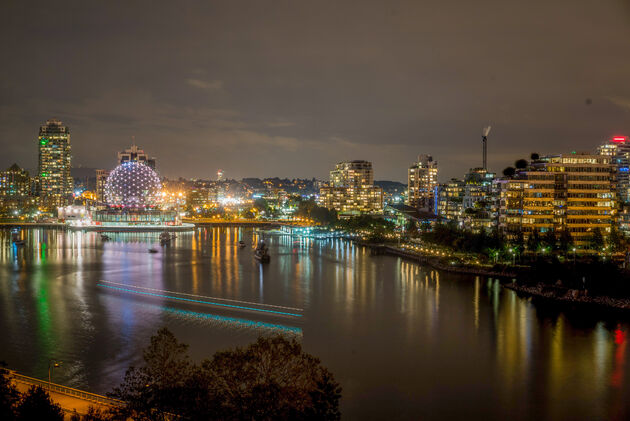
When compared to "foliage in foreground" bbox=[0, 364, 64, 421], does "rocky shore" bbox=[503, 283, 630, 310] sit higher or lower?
lower

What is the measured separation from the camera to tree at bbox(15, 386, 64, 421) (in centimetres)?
545

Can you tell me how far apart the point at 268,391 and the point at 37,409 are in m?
2.38

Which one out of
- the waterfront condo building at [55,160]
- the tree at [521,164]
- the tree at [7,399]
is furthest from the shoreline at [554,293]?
the waterfront condo building at [55,160]

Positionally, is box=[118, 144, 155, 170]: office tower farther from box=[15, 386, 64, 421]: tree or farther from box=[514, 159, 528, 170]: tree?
box=[15, 386, 64, 421]: tree

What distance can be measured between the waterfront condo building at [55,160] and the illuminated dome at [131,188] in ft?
81.7

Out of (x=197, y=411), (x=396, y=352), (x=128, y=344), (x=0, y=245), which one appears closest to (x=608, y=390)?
(x=396, y=352)

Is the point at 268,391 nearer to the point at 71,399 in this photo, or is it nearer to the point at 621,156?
the point at 71,399

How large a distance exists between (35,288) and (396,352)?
10792mm

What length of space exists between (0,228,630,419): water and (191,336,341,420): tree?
2204 mm

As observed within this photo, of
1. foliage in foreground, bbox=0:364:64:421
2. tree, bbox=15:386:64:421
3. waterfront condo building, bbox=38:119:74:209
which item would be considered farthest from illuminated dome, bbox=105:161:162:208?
tree, bbox=15:386:64:421

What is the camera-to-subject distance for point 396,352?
33.2 feet

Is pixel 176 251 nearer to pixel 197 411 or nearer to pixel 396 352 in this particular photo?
pixel 396 352

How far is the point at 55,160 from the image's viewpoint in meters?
64.1

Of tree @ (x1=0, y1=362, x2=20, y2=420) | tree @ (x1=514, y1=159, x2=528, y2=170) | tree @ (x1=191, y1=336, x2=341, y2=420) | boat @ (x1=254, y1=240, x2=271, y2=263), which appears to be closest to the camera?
tree @ (x1=191, y1=336, x2=341, y2=420)
